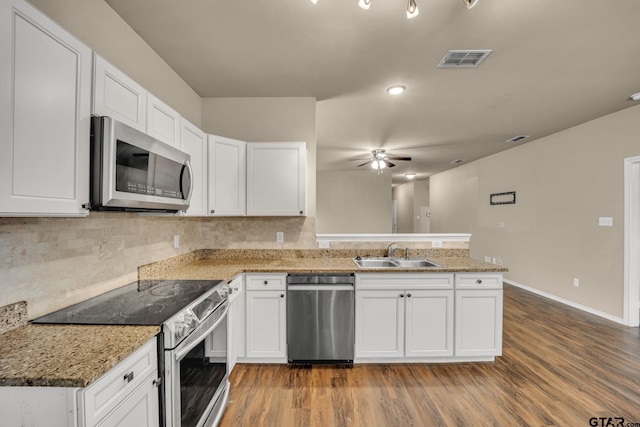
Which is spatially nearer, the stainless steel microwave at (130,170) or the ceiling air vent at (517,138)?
the stainless steel microwave at (130,170)

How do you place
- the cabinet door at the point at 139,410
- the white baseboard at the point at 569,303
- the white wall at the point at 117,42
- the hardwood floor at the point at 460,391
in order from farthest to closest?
1. the white baseboard at the point at 569,303
2. the hardwood floor at the point at 460,391
3. the white wall at the point at 117,42
4. the cabinet door at the point at 139,410

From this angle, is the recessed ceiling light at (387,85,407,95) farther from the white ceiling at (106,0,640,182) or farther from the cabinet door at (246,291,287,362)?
the cabinet door at (246,291,287,362)

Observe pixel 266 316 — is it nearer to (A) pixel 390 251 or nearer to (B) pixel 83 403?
(A) pixel 390 251

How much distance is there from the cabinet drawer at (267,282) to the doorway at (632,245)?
4232 mm

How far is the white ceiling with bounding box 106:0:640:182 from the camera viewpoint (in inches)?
69.7

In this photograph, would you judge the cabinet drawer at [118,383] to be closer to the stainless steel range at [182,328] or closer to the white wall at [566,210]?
the stainless steel range at [182,328]

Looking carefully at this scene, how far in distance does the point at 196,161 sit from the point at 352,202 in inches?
238

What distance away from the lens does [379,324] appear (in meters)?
2.43

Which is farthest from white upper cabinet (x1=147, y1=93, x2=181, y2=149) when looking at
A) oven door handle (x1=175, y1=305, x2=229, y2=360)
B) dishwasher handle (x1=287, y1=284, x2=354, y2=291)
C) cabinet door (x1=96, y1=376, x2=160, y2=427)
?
dishwasher handle (x1=287, y1=284, x2=354, y2=291)

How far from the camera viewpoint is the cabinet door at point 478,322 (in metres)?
2.43

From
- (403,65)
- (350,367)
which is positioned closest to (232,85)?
(403,65)

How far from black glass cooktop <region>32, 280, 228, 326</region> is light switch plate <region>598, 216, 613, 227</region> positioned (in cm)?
482

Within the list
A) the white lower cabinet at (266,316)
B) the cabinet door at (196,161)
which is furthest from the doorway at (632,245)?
the cabinet door at (196,161)

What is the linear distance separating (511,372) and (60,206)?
334 cm
